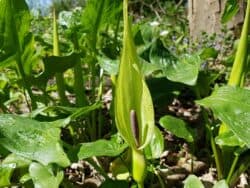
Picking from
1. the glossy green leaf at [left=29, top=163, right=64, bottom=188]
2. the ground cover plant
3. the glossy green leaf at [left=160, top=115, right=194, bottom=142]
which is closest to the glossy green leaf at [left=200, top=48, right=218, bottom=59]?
the ground cover plant

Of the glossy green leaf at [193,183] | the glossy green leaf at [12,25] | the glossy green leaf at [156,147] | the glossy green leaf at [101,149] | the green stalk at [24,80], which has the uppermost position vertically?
the glossy green leaf at [12,25]

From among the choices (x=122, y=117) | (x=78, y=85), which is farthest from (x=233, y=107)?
(x=78, y=85)

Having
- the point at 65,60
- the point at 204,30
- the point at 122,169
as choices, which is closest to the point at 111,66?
the point at 65,60

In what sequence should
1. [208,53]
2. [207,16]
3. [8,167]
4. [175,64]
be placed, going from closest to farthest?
[8,167] < [175,64] < [208,53] < [207,16]

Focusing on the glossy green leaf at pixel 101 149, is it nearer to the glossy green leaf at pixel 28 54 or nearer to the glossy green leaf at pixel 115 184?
the glossy green leaf at pixel 115 184

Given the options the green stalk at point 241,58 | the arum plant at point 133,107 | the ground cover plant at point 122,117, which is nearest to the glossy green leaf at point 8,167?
the ground cover plant at point 122,117

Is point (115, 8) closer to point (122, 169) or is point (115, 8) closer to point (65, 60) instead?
point (65, 60)

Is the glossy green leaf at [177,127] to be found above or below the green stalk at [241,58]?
below

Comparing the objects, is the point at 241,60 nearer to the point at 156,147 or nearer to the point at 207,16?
the point at 156,147
